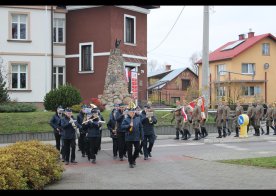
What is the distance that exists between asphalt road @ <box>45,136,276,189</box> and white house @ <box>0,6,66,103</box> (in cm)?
1666

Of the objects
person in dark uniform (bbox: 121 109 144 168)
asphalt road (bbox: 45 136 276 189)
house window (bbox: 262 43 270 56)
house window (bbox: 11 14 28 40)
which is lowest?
asphalt road (bbox: 45 136 276 189)

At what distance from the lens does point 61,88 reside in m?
26.8

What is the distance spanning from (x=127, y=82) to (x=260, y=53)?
29018 mm

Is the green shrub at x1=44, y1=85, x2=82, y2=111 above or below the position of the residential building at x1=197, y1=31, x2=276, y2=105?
below

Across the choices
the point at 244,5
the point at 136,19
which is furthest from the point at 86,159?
the point at 136,19

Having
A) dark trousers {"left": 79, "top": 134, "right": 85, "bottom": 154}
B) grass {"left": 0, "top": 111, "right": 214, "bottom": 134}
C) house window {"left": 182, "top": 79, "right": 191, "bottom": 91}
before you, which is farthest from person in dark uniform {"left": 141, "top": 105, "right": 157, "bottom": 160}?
house window {"left": 182, "top": 79, "right": 191, "bottom": 91}

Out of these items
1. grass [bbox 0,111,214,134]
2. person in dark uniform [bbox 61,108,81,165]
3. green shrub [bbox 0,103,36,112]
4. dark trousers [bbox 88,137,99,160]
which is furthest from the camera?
green shrub [bbox 0,103,36,112]

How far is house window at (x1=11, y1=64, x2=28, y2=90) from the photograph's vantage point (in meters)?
32.3

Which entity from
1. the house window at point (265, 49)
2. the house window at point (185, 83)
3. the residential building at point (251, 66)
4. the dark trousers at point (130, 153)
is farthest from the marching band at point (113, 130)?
the house window at point (185, 83)

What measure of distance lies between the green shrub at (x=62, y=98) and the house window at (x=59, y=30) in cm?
853

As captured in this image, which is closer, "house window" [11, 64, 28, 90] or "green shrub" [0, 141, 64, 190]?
"green shrub" [0, 141, 64, 190]

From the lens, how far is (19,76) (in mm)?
32500

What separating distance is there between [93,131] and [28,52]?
1997 centimetres

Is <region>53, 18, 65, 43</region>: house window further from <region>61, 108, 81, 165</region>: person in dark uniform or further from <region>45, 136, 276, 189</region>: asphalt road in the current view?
<region>61, 108, 81, 165</region>: person in dark uniform
